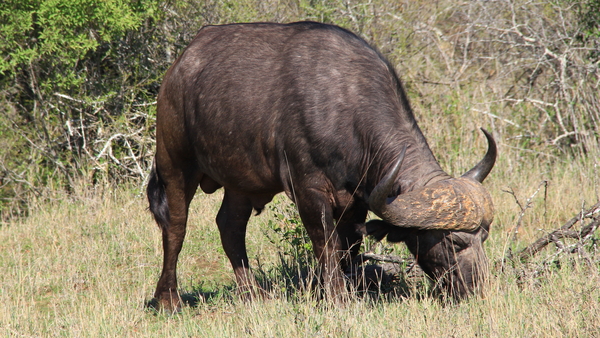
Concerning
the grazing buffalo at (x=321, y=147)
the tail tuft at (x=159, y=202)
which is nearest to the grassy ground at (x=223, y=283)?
the grazing buffalo at (x=321, y=147)

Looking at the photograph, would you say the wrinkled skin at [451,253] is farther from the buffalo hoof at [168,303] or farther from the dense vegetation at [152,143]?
the buffalo hoof at [168,303]

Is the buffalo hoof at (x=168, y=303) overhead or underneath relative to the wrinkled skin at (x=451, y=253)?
underneath

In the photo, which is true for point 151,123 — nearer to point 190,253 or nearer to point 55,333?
point 190,253

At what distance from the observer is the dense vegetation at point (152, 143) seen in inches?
220

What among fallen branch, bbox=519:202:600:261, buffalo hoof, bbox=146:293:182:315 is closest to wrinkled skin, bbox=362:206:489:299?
fallen branch, bbox=519:202:600:261

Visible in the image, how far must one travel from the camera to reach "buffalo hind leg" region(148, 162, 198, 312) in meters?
5.95

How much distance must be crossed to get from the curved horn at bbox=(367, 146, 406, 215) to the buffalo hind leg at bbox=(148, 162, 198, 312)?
Result: 2.51m

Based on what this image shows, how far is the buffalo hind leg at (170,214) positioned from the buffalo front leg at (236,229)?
378mm

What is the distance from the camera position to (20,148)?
10500 mm

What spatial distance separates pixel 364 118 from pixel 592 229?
2.14 metres

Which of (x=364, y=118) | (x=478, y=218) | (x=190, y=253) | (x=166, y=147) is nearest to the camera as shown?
(x=478, y=218)

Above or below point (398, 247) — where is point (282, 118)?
above

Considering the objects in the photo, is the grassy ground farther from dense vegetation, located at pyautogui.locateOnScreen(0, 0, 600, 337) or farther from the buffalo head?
the buffalo head

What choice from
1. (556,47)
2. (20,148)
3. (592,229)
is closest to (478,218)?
(592,229)
